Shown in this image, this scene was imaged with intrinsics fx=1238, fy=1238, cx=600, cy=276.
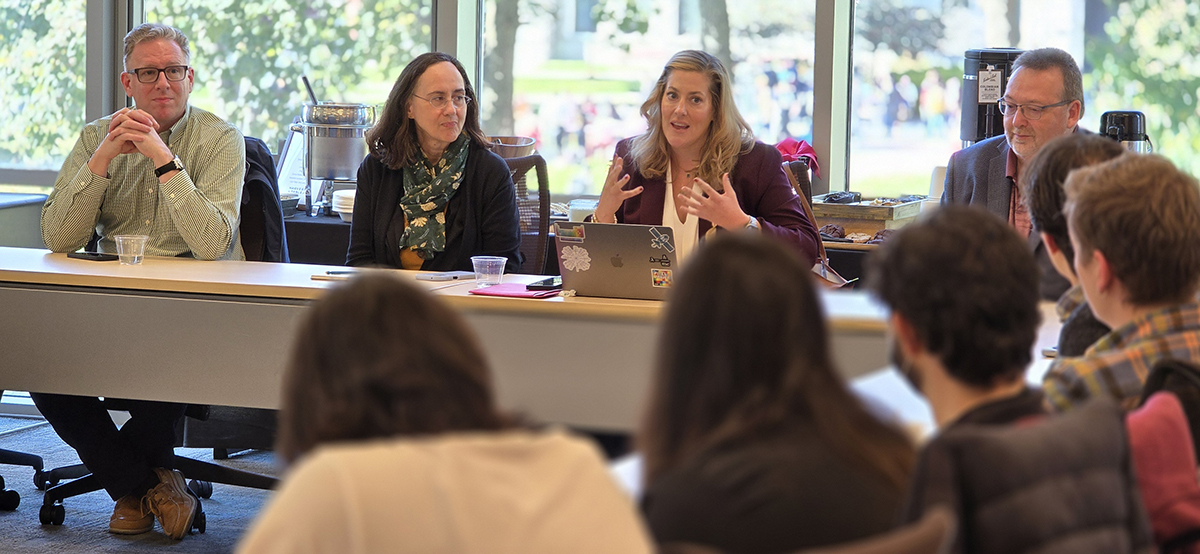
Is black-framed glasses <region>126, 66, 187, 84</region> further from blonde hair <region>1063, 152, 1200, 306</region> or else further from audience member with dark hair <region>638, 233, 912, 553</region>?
audience member with dark hair <region>638, 233, 912, 553</region>

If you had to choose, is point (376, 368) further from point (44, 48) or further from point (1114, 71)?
point (44, 48)

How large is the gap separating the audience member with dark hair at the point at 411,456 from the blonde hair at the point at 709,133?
2329 mm

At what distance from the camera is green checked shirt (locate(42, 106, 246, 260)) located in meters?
3.36

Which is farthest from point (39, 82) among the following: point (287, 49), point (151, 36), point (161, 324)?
point (161, 324)

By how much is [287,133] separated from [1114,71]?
3.41 metres

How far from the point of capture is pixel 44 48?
548 cm

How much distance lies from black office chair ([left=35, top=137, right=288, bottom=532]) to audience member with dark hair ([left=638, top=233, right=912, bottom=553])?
2588 millimetres

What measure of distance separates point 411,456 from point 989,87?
3.68m

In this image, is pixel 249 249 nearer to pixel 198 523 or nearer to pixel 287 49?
pixel 198 523

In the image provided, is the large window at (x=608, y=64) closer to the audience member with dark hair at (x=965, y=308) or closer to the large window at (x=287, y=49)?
the large window at (x=287, y=49)

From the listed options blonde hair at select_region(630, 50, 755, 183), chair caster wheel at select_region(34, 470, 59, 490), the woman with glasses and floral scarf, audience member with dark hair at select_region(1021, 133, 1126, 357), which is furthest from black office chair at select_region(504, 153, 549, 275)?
audience member with dark hair at select_region(1021, 133, 1126, 357)

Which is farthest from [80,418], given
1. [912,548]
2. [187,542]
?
[912,548]


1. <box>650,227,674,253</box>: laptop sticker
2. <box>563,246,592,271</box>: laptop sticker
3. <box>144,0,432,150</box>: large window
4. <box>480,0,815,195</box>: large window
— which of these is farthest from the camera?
<box>144,0,432,150</box>: large window

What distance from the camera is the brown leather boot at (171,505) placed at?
3.29 m
